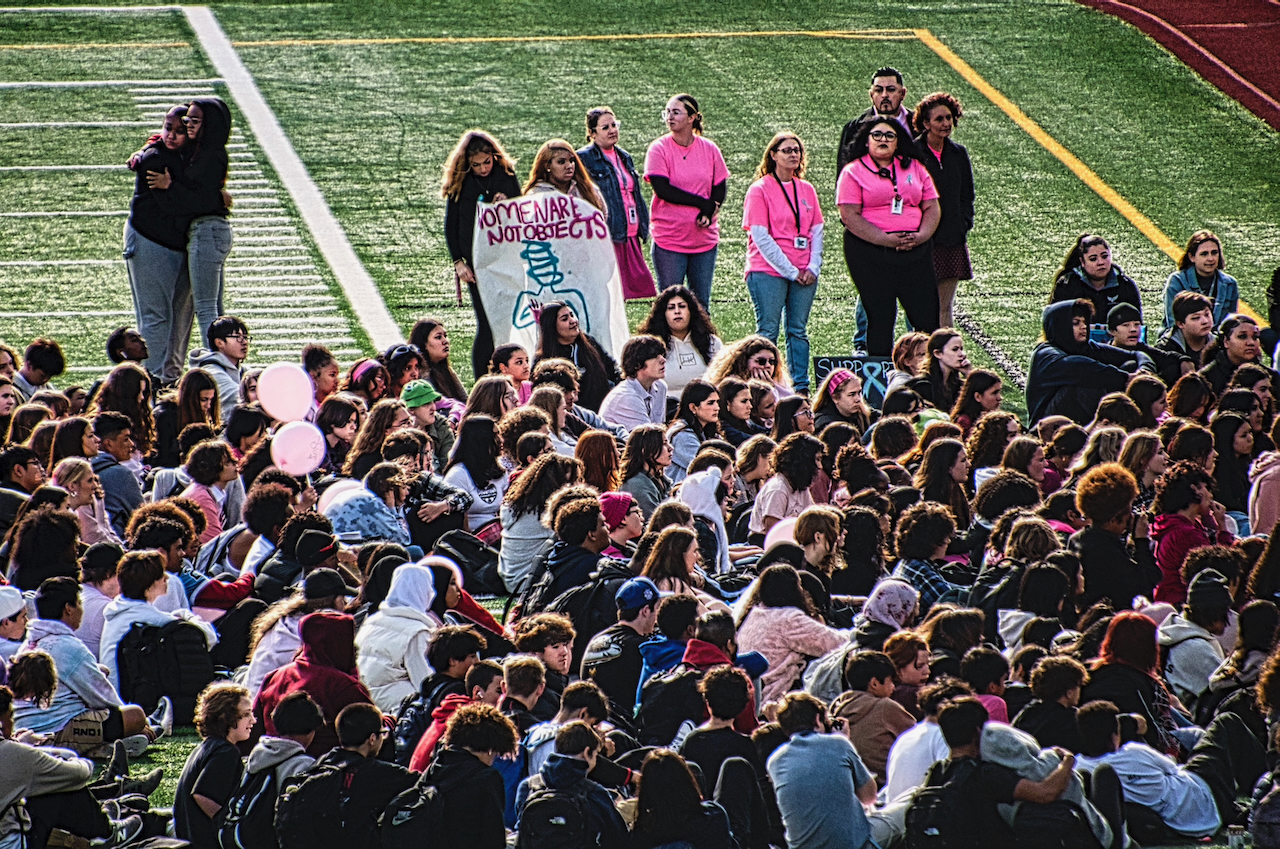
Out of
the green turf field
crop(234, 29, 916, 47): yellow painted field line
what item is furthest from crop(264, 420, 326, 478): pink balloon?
crop(234, 29, 916, 47): yellow painted field line

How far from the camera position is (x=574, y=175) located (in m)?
13.0

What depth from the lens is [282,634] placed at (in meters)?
Answer: 7.56

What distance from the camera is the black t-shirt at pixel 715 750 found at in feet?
21.1

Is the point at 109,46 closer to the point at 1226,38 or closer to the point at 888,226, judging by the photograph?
the point at 888,226

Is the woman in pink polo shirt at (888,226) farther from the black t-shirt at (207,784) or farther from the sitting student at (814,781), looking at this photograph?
the black t-shirt at (207,784)

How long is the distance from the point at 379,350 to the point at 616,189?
8.08 ft

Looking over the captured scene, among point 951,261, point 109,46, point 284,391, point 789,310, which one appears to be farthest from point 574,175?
point 109,46

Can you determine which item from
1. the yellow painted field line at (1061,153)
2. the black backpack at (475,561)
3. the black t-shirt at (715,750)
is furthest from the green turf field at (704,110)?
the black t-shirt at (715,750)

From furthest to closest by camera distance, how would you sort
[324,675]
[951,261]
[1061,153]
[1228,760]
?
[1061,153]
[951,261]
[1228,760]
[324,675]

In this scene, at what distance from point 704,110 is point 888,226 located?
24.0 feet

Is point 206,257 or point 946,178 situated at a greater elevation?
point 946,178

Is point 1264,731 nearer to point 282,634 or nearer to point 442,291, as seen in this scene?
point 282,634

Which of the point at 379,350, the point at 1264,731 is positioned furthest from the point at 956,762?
the point at 379,350

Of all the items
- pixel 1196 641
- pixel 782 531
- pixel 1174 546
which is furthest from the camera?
pixel 782 531
